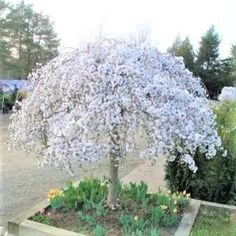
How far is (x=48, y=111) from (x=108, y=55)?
0.29m

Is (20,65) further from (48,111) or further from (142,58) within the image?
(142,58)

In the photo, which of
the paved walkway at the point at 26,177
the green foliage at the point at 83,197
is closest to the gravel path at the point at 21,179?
the paved walkway at the point at 26,177

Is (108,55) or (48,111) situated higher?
(108,55)

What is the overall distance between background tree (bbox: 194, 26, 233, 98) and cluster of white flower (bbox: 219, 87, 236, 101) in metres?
0.02

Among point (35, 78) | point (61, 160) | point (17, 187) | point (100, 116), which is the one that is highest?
point (35, 78)

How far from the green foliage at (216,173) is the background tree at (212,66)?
1.19ft

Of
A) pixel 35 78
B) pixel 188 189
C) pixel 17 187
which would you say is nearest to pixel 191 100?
pixel 35 78

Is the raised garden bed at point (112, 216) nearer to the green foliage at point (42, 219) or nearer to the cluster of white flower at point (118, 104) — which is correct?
the green foliage at point (42, 219)

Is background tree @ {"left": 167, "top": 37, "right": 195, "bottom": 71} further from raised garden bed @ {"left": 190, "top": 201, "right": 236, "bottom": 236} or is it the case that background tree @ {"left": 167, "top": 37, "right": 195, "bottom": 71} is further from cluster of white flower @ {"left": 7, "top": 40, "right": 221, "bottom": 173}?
raised garden bed @ {"left": 190, "top": 201, "right": 236, "bottom": 236}

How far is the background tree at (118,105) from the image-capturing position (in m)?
1.27

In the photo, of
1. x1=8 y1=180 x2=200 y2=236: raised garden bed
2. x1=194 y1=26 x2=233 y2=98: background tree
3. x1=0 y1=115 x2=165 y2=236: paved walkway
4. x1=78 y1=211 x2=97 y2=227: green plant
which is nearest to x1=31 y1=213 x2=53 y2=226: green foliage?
x1=8 y1=180 x2=200 y2=236: raised garden bed

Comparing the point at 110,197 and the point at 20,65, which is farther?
the point at 110,197

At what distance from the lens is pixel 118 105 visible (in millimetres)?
1265

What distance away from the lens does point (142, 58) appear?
4.41ft
